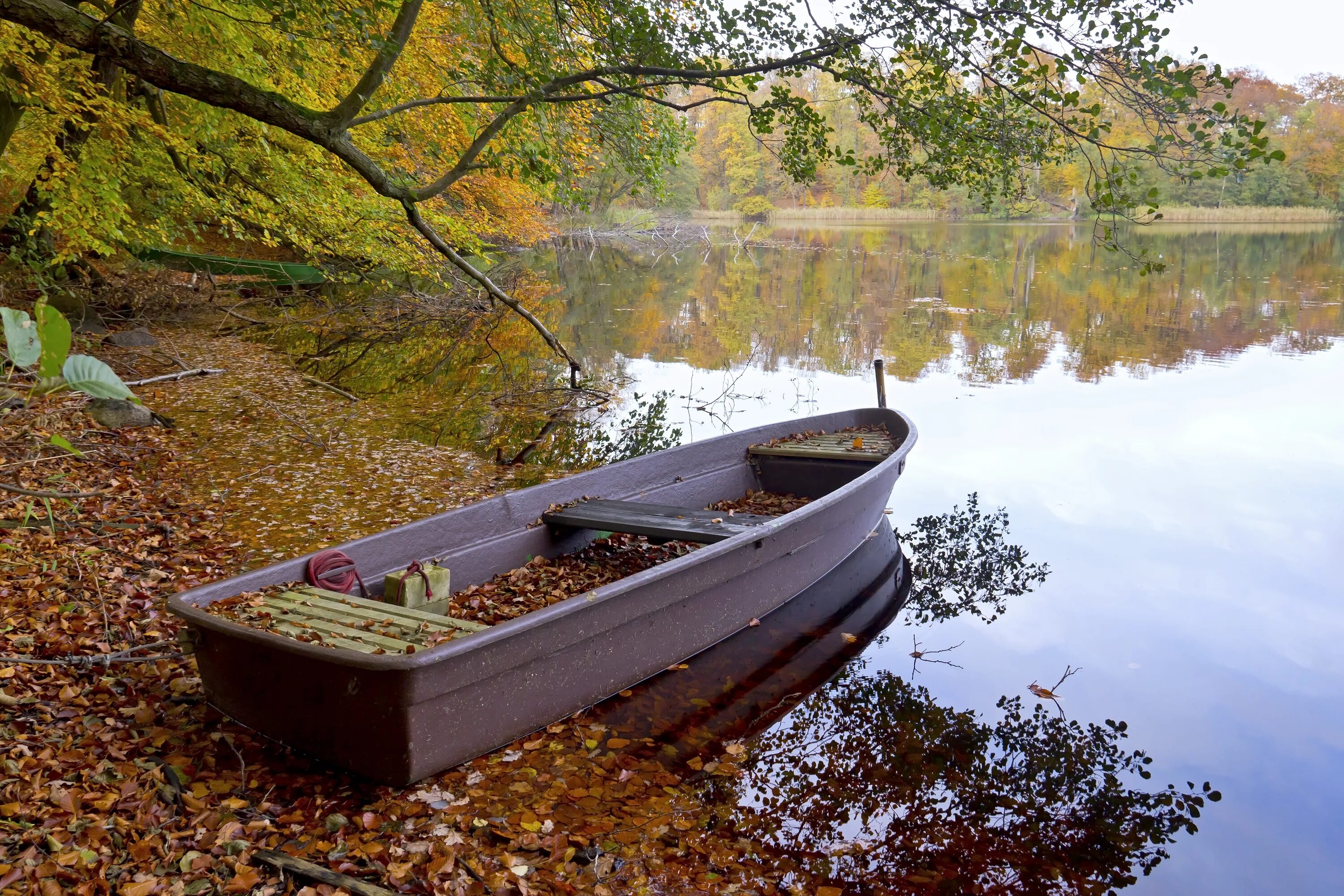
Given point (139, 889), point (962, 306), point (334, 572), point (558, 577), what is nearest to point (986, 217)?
point (962, 306)

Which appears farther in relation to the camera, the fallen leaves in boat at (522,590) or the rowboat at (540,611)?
the fallen leaves in boat at (522,590)

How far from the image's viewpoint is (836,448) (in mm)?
7582

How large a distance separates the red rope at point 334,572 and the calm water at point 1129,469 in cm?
243

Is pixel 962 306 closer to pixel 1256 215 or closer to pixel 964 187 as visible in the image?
pixel 964 187

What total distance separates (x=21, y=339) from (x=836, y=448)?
666 centimetres

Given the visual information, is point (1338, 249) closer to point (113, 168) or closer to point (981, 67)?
point (981, 67)

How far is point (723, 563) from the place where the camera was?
4883mm

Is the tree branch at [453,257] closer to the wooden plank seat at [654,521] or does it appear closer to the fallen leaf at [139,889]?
the wooden plank seat at [654,521]

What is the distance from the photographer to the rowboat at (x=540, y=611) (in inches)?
134

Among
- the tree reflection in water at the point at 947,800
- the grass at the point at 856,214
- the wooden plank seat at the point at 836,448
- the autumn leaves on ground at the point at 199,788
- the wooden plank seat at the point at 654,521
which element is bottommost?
the tree reflection in water at the point at 947,800

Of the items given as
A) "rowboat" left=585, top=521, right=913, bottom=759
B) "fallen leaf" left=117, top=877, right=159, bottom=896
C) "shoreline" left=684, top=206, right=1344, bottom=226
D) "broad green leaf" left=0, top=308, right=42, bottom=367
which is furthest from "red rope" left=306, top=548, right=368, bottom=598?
"shoreline" left=684, top=206, right=1344, bottom=226

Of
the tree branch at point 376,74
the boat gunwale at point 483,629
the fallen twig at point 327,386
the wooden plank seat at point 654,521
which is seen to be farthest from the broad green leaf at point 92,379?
the fallen twig at point 327,386

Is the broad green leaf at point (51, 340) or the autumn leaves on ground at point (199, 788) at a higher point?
the broad green leaf at point (51, 340)

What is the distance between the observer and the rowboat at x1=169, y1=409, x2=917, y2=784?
341 cm
